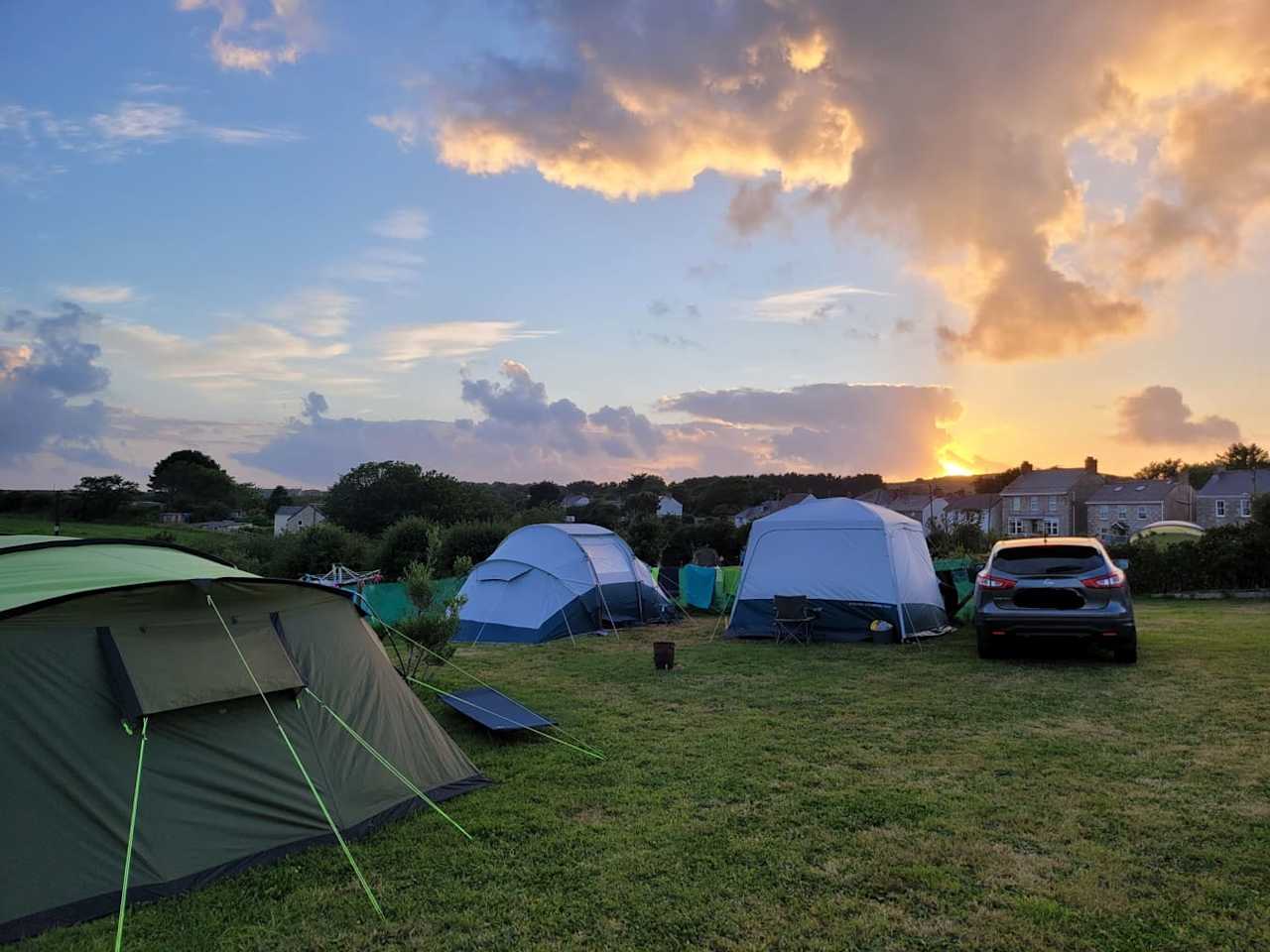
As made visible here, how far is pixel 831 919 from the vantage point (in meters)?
3.45

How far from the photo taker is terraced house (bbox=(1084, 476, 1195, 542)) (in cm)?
5328

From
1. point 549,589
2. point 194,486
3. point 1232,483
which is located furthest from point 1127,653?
point 194,486

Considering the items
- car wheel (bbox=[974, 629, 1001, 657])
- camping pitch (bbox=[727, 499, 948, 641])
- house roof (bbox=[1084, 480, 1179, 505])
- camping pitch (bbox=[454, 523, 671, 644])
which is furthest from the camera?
house roof (bbox=[1084, 480, 1179, 505])

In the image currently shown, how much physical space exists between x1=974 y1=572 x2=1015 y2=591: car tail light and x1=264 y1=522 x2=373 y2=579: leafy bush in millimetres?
19224

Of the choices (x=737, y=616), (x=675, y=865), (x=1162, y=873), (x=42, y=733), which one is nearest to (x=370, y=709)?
(x=42, y=733)

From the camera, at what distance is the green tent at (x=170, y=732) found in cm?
361

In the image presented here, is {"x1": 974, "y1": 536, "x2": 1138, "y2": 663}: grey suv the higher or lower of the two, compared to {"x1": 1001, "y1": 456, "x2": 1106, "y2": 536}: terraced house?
lower

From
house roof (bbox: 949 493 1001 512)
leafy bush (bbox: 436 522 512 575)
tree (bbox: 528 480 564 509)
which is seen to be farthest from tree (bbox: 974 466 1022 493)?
leafy bush (bbox: 436 522 512 575)

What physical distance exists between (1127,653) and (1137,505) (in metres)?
53.7

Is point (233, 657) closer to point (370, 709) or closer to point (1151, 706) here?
point (370, 709)

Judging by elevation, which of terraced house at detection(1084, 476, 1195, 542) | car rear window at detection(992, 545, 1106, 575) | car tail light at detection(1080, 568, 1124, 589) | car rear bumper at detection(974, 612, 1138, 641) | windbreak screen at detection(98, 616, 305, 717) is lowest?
car rear bumper at detection(974, 612, 1138, 641)

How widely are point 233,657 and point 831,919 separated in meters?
3.50

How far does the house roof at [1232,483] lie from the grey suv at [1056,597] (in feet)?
174

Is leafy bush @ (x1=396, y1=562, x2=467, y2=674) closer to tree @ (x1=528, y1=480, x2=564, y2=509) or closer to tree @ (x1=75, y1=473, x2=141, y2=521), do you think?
tree @ (x1=75, y1=473, x2=141, y2=521)
